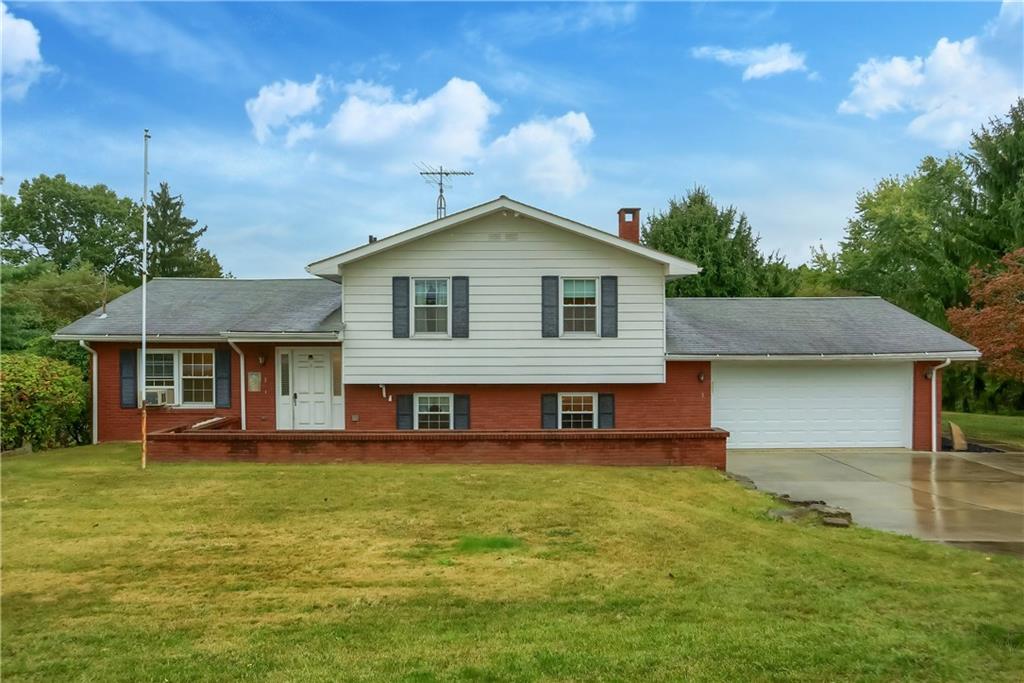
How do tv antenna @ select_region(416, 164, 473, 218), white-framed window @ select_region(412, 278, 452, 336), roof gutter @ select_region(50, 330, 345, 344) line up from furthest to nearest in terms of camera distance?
1. tv antenna @ select_region(416, 164, 473, 218)
2. white-framed window @ select_region(412, 278, 452, 336)
3. roof gutter @ select_region(50, 330, 345, 344)

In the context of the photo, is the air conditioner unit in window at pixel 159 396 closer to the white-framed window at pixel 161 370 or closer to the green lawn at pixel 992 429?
the white-framed window at pixel 161 370

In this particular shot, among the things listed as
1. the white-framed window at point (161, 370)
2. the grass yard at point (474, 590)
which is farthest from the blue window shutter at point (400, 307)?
the white-framed window at point (161, 370)

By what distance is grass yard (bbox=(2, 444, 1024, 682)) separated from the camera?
4.01m

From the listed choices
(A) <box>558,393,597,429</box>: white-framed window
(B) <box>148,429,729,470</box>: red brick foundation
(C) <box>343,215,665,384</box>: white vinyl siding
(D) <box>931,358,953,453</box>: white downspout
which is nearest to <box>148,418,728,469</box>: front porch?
(B) <box>148,429,729,470</box>: red brick foundation

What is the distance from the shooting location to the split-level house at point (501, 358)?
1375 centimetres

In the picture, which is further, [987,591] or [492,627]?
A: [987,591]

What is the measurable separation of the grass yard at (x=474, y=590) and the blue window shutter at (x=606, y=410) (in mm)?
5395

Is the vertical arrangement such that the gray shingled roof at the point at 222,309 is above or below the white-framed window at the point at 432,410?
above

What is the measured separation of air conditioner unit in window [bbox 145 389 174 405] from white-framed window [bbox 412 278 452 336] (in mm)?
6063

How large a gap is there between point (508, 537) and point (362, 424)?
819 centimetres

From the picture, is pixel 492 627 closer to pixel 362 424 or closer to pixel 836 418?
pixel 362 424

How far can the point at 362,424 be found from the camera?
14.3 metres

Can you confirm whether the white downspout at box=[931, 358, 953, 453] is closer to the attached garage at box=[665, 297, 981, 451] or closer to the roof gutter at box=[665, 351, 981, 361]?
the attached garage at box=[665, 297, 981, 451]

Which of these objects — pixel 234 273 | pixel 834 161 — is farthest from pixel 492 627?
pixel 234 273
